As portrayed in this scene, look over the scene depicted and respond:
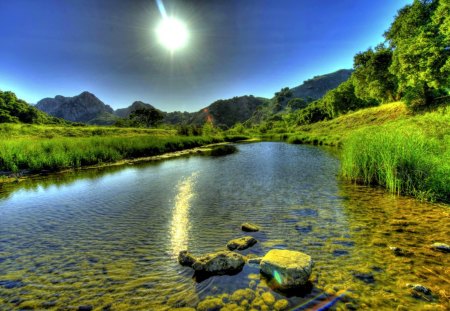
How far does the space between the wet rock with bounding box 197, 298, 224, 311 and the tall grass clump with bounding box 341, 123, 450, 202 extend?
44.4 feet

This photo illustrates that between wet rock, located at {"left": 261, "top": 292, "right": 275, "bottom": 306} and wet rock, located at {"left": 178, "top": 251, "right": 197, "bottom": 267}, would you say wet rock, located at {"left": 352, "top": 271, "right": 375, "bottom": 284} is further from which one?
wet rock, located at {"left": 178, "top": 251, "right": 197, "bottom": 267}

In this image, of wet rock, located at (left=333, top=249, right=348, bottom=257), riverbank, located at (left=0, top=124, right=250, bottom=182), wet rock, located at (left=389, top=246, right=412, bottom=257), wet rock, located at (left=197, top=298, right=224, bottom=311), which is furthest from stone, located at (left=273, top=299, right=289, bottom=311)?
riverbank, located at (left=0, top=124, right=250, bottom=182)

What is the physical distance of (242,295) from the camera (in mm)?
6734

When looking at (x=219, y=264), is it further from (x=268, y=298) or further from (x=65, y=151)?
(x=65, y=151)

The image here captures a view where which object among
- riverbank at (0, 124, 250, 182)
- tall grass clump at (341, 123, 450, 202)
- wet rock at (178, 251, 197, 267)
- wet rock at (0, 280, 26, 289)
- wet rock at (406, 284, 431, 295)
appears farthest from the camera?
riverbank at (0, 124, 250, 182)

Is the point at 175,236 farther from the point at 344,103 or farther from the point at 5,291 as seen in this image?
the point at 344,103

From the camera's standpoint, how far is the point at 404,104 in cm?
5528

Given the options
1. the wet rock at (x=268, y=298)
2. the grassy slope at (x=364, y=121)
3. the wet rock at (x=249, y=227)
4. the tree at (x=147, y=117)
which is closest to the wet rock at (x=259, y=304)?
the wet rock at (x=268, y=298)

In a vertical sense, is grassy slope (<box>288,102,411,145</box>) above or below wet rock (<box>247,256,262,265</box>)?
above

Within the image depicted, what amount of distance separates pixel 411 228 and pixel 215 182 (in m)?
15.1

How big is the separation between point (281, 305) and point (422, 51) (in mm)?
54005

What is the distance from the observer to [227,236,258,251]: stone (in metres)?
9.43

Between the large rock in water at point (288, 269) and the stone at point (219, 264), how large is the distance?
2.86 ft

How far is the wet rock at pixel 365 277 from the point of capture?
277 inches
